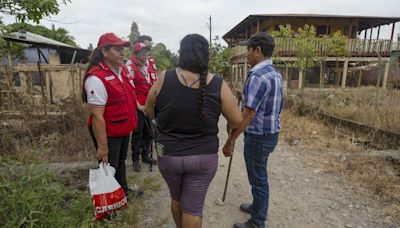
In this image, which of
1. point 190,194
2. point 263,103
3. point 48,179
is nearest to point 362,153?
point 263,103

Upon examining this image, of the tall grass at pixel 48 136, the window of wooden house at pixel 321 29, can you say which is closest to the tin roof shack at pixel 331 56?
the window of wooden house at pixel 321 29

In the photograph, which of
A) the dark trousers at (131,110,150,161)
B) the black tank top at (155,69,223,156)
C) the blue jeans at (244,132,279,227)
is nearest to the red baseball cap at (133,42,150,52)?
the dark trousers at (131,110,150,161)

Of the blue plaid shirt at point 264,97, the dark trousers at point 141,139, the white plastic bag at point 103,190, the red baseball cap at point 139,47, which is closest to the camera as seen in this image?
the blue plaid shirt at point 264,97

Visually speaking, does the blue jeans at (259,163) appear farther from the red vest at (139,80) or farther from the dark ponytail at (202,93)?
the red vest at (139,80)

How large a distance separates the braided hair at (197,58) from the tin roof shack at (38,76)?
3311mm

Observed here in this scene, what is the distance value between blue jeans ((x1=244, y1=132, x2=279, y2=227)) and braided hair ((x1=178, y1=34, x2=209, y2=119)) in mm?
849

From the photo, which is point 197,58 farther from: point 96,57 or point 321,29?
point 321,29

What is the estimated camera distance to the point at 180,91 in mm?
1691

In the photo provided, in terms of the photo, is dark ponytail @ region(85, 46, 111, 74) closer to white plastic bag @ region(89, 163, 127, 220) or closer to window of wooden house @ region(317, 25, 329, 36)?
white plastic bag @ region(89, 163, 127, 220)

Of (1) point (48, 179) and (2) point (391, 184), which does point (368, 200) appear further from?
(1) point (48, 179)

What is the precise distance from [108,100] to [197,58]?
1.16m

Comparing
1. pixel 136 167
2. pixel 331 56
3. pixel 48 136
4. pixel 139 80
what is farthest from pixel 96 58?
pixel 331 56

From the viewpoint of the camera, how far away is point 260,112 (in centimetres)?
236

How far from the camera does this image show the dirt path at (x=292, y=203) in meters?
2.84
